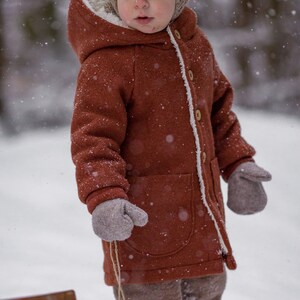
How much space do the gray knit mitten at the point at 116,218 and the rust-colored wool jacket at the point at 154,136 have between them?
0.25ft

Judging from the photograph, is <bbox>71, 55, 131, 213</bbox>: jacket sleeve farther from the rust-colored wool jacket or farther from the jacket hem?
the jacket hem

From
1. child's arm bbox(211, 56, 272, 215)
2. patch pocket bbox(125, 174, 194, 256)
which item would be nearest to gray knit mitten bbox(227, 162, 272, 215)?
child's arm bbox(211, 56, 272, 215)

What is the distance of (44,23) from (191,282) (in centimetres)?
499

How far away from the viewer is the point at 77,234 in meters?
3.57

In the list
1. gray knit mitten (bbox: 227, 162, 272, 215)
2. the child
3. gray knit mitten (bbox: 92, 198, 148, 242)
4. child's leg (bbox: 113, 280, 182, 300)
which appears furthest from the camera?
gray knit mitten (bbox: 227, 162, 272, 215)

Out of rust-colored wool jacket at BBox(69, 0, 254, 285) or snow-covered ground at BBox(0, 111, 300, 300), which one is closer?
rust-colored wool jacket at BBox(69, 0, 254, 285)

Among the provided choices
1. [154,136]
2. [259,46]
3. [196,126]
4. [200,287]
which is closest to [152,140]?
[154,136]

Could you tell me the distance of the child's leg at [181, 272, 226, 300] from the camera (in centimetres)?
183

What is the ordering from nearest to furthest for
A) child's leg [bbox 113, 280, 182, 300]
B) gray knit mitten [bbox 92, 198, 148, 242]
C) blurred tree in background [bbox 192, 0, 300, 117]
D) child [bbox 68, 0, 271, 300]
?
gray knit mitten [bbox 92, 198, 148, 242]
child [bbox 68, 0, 271, 300]
child's leg [bbox 113, 280, 182, 300]
blurred tree in background [bbox 192, 0, 300, 117]

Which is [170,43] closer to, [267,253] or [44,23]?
[267,253]

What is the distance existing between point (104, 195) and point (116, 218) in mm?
71

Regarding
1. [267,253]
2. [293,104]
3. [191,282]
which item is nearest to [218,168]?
[191,282]

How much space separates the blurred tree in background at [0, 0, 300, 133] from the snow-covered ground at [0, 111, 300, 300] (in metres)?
1.25

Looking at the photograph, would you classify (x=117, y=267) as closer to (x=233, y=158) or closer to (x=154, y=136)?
(x=154, y=136)
